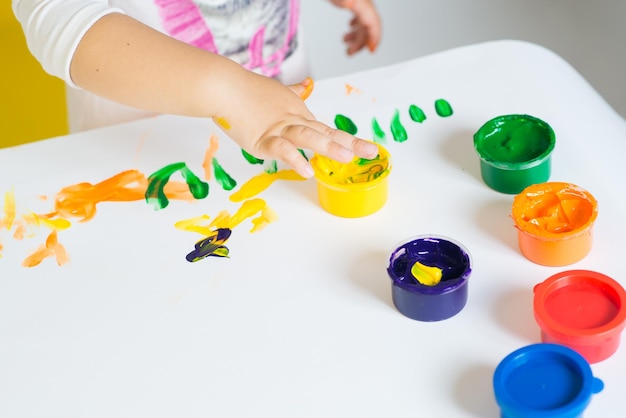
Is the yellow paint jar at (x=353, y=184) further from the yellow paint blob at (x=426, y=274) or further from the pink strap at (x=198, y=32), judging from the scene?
the pink strap at (x=198, y=32)

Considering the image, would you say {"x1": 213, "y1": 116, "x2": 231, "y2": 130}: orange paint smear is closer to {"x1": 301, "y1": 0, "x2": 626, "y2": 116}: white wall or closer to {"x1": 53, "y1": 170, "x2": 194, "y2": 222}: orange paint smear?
{"x1": 53, "y1": 170, "x2": 194, "y2": 222}: orange paint smear

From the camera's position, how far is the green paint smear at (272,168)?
2.79 feet

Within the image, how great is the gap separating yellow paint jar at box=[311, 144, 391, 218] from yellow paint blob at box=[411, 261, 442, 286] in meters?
0.11

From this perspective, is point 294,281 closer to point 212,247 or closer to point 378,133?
point 212,247

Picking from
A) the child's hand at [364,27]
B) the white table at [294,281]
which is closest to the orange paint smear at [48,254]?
the white table at [294,281]

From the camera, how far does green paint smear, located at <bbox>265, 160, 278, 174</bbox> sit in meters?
0.85

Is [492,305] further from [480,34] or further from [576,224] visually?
[480,34]

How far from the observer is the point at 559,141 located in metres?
0.83

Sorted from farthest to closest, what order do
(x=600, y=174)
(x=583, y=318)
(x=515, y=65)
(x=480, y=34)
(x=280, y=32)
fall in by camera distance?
(x=480, y=34), (x=280, y=32), (x=515, y=65), (x=600, y=174), (x=583, y=318)

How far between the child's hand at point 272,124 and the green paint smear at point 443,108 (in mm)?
132

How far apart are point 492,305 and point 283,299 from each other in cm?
17

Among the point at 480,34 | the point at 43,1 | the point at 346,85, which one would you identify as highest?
the point at 43,1

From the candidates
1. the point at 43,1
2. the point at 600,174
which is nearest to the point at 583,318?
the point at 600,174

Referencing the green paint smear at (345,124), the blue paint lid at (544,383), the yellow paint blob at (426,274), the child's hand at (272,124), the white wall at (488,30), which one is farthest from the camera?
the white wall at (488,30)
